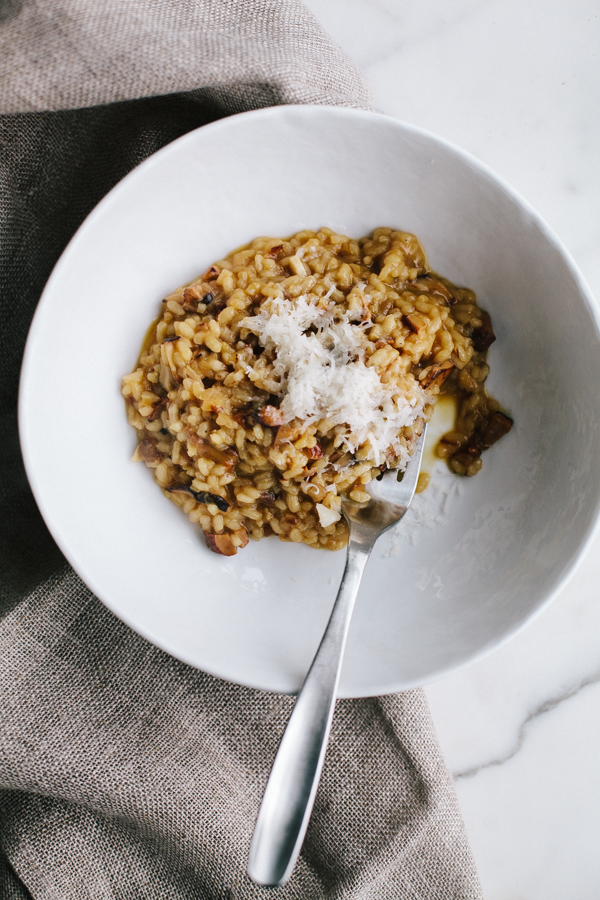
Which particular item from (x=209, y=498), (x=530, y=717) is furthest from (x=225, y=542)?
(x=530, y=717)

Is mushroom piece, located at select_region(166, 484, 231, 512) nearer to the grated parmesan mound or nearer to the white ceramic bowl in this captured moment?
the white ceramic bowl

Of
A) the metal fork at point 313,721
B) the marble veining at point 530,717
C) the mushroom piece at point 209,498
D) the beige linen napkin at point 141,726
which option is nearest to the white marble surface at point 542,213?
the marble veining at point 530,717

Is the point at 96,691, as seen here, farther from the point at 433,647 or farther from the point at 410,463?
the point at 410,463

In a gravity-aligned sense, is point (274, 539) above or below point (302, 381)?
below

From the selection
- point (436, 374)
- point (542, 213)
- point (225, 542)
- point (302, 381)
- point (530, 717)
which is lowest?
point (530, 717)

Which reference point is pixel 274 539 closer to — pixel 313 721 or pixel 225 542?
pixel 225 542

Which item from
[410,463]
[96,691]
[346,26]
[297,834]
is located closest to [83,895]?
[96,691]

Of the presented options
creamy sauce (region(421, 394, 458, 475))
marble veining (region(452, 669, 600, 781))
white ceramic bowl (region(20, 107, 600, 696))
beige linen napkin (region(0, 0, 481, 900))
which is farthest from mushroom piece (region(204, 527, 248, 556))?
marble veining (region(452, 669, 600, 781))
